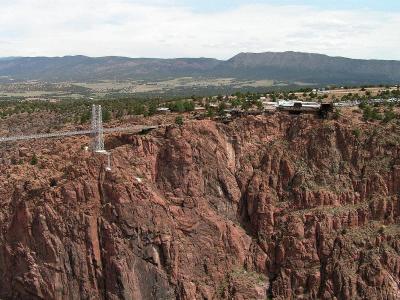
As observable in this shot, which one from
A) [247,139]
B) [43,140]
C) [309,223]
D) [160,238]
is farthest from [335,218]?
[43,140]

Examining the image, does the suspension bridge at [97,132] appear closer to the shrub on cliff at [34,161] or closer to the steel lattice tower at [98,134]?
the steel lattice tower at [98,134]

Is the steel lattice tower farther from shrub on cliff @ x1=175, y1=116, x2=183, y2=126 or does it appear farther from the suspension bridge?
shrub on cliff @ x1=175, y1=116, x2=183, y2=126

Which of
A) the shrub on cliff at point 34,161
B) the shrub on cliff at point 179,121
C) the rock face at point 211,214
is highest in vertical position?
the shrub on cliff at point 179,121

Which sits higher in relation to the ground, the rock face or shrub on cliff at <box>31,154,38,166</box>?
shrub on cliff at <box>31,154,38,166</box>

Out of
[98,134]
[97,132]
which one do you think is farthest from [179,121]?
[98,134]

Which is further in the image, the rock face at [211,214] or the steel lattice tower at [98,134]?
the steel lattice tower at [98,134]

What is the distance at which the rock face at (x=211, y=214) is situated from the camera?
7575 centimetres

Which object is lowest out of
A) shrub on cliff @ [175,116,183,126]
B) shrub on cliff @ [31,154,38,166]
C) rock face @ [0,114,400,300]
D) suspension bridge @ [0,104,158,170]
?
rock face @ [0,114,400,300]

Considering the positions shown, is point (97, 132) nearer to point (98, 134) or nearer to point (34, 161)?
point (98, 134)

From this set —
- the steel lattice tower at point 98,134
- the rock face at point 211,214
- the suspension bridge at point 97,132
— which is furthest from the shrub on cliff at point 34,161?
the steel lattice tower at point 98,134

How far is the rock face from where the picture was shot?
7575 cm

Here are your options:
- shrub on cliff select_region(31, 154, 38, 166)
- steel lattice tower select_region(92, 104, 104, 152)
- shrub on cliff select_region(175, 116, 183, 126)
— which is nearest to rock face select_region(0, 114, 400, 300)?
shrub on cliff select_region(31, 154, 38, 166)

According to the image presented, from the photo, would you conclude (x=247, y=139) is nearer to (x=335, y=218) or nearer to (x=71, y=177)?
(x=335, y=218)

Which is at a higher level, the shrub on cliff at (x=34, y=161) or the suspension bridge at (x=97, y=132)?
the suspension bridge at (x=97, y=132)
